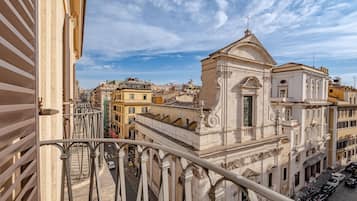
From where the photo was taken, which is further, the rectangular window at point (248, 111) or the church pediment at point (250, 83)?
the rectangular window at point (248, 111)

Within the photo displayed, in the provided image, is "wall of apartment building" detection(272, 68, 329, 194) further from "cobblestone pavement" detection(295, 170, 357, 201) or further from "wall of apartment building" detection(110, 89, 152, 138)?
"wall of apartment building" detection(110, 89, 152, 138)

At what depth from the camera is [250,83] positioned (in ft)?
36.3

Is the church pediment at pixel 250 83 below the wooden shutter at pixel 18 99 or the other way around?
the other way around

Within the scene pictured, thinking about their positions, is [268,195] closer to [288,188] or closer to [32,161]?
[32,161]

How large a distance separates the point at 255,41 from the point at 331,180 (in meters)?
17.1

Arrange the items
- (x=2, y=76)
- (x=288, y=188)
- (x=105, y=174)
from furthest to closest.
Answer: (x=288, y=188) → (x=105, y=174) → (x=2, y=76)

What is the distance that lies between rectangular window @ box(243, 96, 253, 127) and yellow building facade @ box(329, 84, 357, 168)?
16291 millimetres

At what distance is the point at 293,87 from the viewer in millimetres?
17391

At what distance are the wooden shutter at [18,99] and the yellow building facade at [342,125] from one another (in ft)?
88.8

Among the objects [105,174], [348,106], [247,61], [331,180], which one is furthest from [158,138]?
[348,106]

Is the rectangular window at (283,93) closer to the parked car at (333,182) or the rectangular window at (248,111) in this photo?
the rectangular window at (248,111)

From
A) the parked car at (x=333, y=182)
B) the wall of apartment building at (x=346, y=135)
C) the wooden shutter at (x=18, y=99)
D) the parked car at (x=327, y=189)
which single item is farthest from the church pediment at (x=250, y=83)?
the wall of apartment building at (x=346, y=135)

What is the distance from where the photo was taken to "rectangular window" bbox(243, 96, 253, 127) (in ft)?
36.5

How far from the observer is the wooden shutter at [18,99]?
0.83 metres
